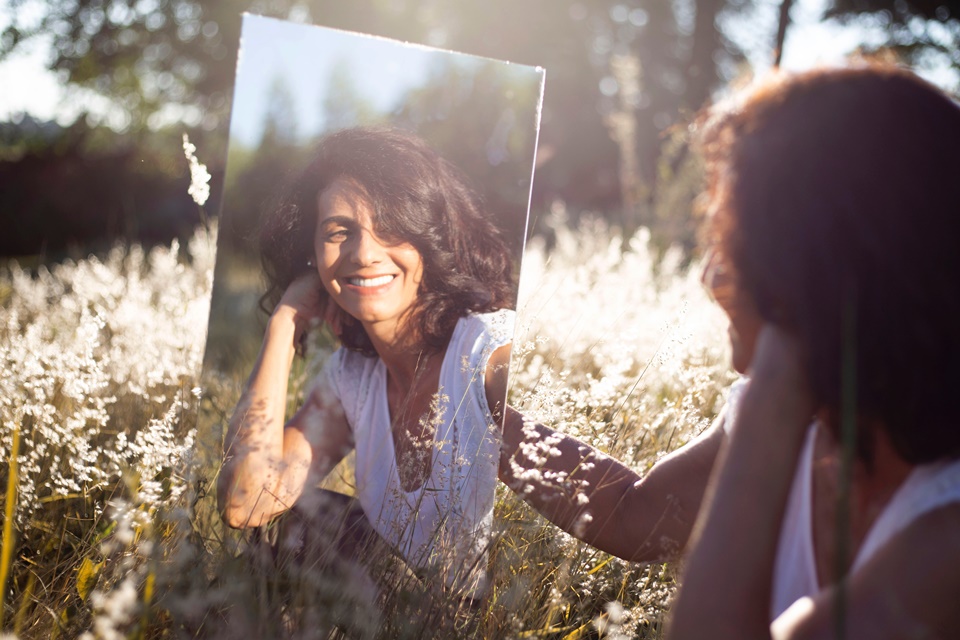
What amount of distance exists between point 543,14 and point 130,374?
65.2 feet

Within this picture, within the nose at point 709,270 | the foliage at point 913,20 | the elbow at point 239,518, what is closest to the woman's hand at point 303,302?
the elbow at point 239,518

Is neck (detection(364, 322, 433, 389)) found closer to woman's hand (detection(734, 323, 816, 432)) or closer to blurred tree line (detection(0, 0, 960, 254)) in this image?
woman's hand (detection(734, 323, 816, 432))

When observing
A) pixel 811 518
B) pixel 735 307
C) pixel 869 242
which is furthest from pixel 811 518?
pixel 869 242

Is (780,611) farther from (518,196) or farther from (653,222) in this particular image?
(653,222)

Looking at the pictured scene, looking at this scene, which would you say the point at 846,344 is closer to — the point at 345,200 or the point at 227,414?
the point at 345,200

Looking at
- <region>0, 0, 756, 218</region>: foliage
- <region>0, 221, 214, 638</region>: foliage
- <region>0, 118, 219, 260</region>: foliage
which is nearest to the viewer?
<region>0, 221, 214, 638</region>: foliage

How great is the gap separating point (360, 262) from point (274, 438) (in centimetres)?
47

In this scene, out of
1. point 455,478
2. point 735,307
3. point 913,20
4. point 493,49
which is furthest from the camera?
point 493,49

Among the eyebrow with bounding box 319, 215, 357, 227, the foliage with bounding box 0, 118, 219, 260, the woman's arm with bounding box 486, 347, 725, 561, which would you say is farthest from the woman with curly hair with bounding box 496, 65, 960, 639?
the foliage with bounding box 0, 118, 219, 260

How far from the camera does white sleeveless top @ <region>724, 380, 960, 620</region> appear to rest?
1022mm

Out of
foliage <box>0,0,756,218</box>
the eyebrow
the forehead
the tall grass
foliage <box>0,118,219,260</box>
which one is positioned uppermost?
foliage <box>0,0,756,218</box>

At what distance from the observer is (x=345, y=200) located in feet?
5.79

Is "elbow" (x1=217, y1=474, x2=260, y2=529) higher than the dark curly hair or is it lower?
lower

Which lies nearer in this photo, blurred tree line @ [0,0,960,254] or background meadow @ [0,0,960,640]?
background meadow @ [0,0,960,640]
